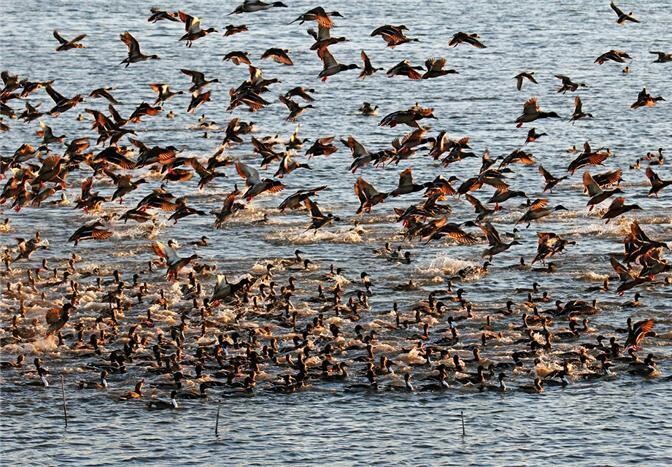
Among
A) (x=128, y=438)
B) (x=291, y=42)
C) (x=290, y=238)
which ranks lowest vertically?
(x=128, y=438)

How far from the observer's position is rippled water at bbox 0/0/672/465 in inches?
1252

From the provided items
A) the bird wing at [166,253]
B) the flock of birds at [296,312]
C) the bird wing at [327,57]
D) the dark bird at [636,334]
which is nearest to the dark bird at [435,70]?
the flock of birds at [296,312]

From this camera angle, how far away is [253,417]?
33.0 metres

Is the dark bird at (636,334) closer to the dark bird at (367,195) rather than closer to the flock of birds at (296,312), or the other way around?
the flock of birds at (296,312)

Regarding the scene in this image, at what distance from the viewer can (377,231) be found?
4872 cm

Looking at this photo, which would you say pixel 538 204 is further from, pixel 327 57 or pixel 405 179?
pixel 327 57

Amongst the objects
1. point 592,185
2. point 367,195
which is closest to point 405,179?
point 367,195

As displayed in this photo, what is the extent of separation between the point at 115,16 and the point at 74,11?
458 cm

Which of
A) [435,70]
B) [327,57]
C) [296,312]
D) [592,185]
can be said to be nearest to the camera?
[327,57]

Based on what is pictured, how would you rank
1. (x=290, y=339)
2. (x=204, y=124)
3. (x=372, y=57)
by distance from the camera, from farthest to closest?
1. (x=372, y=57)
2. (x=204, y=124)
3. (x=290, y=339)

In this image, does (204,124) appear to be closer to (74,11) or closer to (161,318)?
(161,318)

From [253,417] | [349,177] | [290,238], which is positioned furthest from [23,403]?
[349,177]

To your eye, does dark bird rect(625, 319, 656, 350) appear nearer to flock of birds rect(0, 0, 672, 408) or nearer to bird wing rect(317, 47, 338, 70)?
flock of birds rect(0, 0, 672, 408)

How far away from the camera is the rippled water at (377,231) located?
31.8 meters
